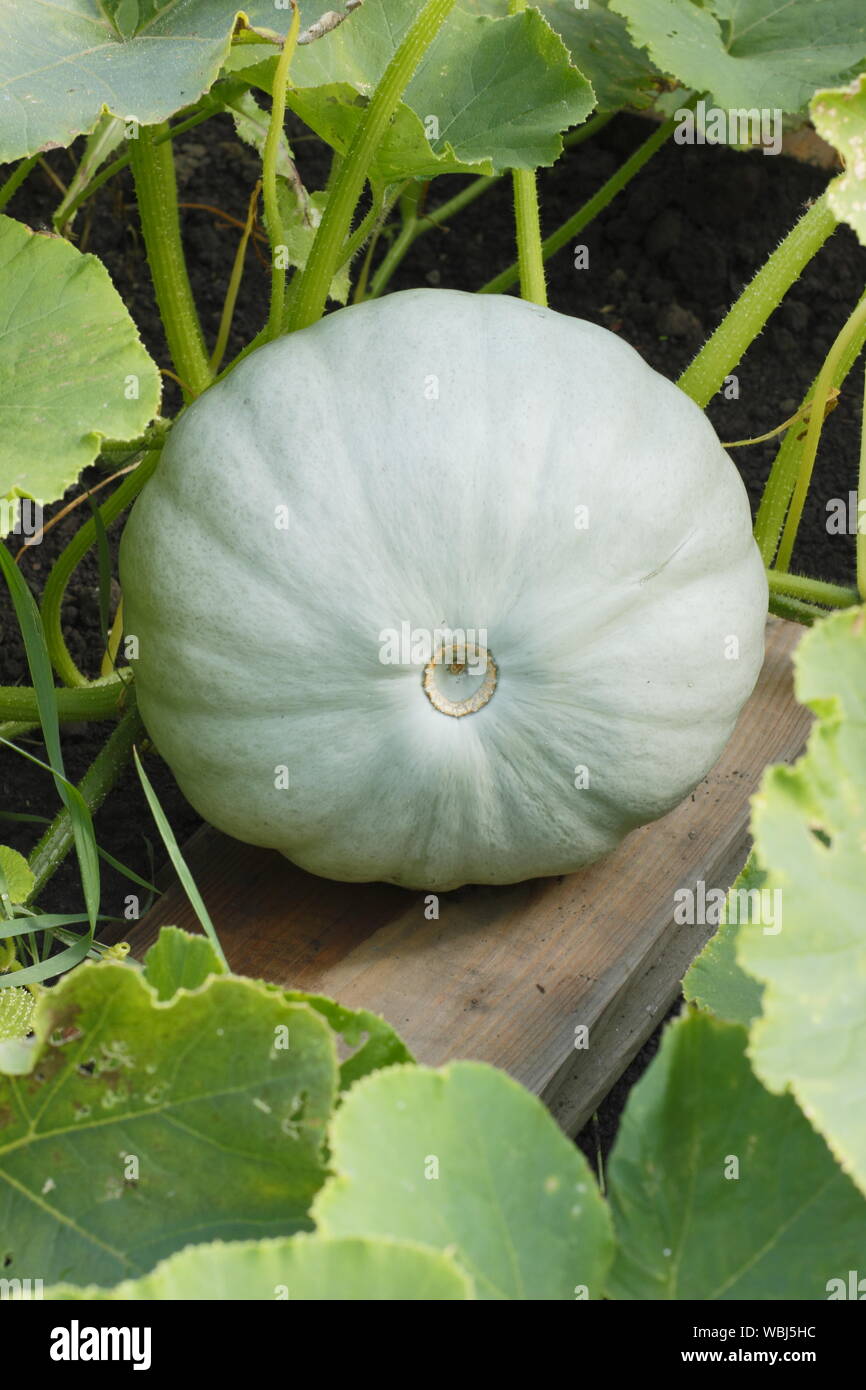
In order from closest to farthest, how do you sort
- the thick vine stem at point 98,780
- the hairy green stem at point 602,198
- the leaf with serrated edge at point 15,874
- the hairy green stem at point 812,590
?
the leaf with serrated edge at point 15,874 → the thick vine stem at point 98,780 → the hairy green stem at point 812,590 → the hairy green stem at point 602,198

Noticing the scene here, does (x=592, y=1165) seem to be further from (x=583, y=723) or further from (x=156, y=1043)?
(x=156, y=1043)

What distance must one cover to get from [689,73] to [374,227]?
406 mm

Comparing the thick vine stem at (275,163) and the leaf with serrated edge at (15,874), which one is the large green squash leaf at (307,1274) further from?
the thick vine stem at (275,163)

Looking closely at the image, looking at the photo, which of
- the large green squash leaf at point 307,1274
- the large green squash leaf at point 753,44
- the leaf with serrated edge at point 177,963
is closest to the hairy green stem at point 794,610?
the large green squash leaf at point 753,44

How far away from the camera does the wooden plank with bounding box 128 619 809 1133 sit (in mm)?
1437

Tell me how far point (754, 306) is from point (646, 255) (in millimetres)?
828

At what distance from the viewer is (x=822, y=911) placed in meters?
0.92

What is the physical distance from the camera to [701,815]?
1.65m

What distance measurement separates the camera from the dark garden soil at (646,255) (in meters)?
2.41

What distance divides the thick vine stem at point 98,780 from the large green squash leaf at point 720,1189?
83 cm

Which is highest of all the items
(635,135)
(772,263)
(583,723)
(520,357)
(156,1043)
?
(635,135)

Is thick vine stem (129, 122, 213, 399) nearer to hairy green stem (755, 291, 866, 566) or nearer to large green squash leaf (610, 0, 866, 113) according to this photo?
large green squash leaf (610, 0, 866, 113)

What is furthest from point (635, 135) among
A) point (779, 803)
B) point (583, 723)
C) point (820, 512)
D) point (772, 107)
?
point (779, 803)

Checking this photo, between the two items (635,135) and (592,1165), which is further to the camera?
(635,135)
